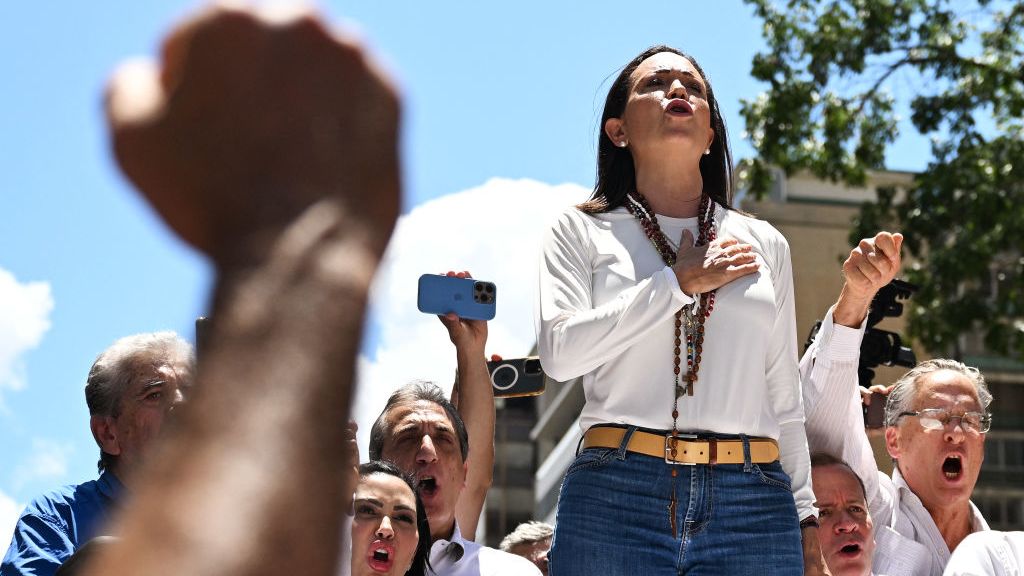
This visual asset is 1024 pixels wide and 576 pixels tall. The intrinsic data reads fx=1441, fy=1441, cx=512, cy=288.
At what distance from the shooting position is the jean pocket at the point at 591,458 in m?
3.12

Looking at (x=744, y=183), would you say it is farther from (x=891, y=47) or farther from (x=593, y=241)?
(x=593, y=241)

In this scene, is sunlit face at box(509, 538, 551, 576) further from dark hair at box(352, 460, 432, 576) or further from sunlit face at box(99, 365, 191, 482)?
sunlit face at box(99, 365, 191, 482)

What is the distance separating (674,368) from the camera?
10.5 ft

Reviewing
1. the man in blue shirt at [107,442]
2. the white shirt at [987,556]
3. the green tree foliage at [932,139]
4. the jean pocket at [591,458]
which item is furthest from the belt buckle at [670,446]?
the green tree foliage at [932,139]

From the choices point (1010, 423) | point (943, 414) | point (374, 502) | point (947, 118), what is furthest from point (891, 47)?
point (1010, 423)

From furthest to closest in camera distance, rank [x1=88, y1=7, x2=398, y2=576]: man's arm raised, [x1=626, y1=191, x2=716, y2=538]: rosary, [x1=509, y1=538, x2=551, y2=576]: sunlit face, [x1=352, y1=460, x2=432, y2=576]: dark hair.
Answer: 1. [x1=509, y1=538, x2=551, y2=576]: sunlit face
2. [x1=352, y1=460, x2=432, y2=576]: dark hair
3. [x1=626, y1=191, x2=716, y2=538]: rosary
4. [x1=88, y1=7, x2=398, y2=576]: man's arm raised

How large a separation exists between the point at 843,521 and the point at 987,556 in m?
0.46

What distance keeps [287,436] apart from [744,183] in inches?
470

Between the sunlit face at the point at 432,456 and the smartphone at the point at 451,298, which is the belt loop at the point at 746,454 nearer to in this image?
the smartphone at the point at 451,298

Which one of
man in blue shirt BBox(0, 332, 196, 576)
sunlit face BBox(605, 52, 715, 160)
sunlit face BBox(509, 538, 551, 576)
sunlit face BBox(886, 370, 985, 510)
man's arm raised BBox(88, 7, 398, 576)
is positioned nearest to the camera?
man's arm raised BBox(88, 7, 398, 576)

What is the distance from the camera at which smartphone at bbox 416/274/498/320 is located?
14.3ft

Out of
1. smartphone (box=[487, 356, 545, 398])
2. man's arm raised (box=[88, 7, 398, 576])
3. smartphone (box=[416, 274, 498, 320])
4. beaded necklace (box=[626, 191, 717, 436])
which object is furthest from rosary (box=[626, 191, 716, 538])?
man's arm raised (box=[88, 7, 398, 576])

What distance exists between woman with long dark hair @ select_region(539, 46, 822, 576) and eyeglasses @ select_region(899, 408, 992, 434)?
158 cm

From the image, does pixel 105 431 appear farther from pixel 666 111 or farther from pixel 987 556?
pixel 987 556
